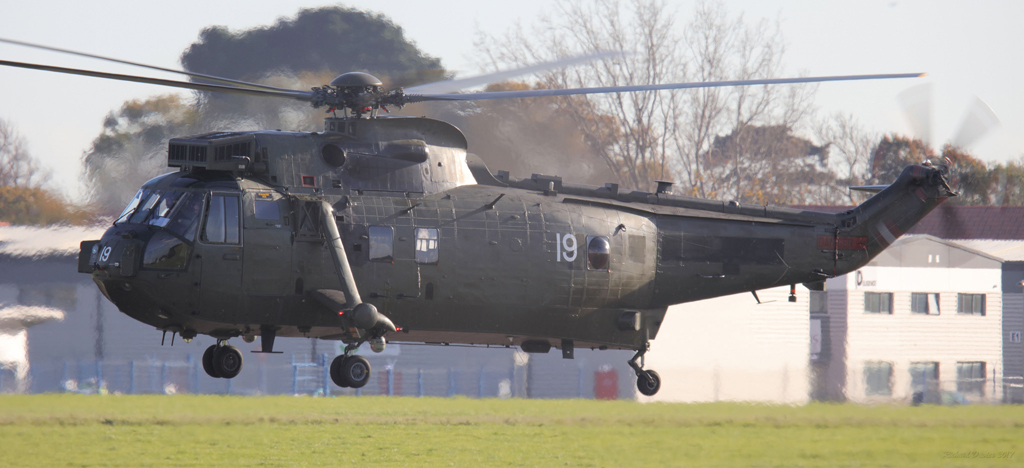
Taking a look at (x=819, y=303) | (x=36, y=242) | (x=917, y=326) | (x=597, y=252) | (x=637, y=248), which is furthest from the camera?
(x=917, y=326)

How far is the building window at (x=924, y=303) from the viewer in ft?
127

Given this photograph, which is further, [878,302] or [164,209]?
[878,302]

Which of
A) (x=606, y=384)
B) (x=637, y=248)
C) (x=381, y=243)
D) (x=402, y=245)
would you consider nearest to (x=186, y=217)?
(x=381, y=243)

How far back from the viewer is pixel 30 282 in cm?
3156

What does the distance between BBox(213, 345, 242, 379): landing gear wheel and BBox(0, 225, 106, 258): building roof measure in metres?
14.6

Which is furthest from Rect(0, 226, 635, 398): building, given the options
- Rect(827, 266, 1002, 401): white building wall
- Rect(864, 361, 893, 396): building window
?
Rect(827, 266, 1002, 401): white building wall

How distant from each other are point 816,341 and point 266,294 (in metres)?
25.0

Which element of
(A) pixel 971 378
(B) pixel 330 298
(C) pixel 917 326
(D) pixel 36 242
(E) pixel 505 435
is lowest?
(E) pixel 505 435

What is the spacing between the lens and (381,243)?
16.1 meters

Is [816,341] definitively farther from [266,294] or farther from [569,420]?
[266,294]

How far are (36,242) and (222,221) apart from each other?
56.4 ft

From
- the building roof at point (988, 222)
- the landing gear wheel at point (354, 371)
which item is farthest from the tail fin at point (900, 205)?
the building roof at point (988, 222)

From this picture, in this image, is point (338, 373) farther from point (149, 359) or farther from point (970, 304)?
point (970, 304)

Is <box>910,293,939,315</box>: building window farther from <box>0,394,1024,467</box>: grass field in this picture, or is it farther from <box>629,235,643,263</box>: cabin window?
<box>629,235,643,263</box>: cabin window
